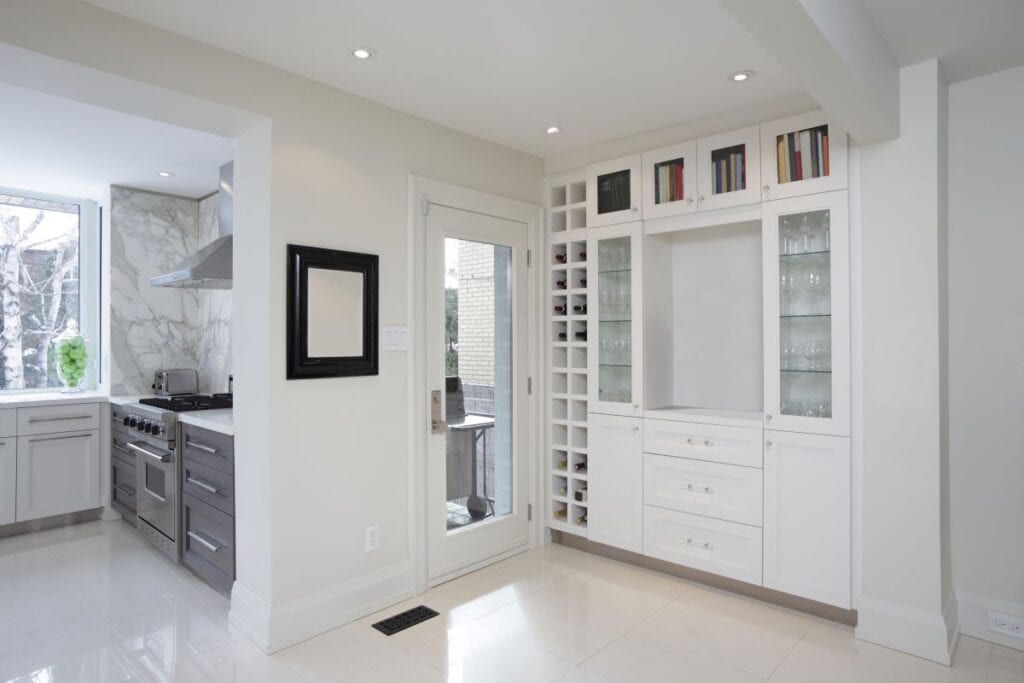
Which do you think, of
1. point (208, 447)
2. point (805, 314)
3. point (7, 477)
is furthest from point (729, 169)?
point (7, 477)

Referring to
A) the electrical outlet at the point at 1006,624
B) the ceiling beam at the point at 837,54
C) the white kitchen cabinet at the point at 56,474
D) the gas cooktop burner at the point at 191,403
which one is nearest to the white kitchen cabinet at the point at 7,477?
the white kitchen cabinet at the point at 56,474

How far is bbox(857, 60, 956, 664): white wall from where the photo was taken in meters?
2.50

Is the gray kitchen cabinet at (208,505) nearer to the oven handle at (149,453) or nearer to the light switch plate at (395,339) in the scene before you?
the oven handle at (149,453)

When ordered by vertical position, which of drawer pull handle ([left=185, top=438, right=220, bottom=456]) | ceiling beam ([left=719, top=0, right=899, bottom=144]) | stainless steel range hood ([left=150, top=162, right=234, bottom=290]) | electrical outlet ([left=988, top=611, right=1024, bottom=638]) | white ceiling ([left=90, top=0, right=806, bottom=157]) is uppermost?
white ceiling ([left=90, top=0, right=806, bottom=157])

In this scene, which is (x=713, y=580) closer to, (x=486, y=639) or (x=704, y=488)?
(x=704, y=488)

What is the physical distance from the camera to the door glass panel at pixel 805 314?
9.38ft

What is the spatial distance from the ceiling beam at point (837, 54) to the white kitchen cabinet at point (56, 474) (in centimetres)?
499

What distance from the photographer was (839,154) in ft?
8.98

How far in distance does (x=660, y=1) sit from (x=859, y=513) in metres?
2.35

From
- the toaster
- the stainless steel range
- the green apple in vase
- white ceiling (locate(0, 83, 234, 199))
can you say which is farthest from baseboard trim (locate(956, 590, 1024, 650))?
the green apple in vase

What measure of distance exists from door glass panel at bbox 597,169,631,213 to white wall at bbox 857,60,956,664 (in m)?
1.27

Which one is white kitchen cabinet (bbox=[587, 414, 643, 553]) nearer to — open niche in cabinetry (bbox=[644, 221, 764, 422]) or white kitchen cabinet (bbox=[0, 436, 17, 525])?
open niche in cabinetry (bbox=[644, 221, 764, 422])

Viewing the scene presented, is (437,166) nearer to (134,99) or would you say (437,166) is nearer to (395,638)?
(134,99)

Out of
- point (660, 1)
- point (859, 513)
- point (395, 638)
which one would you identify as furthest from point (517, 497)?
point (660, 1)
